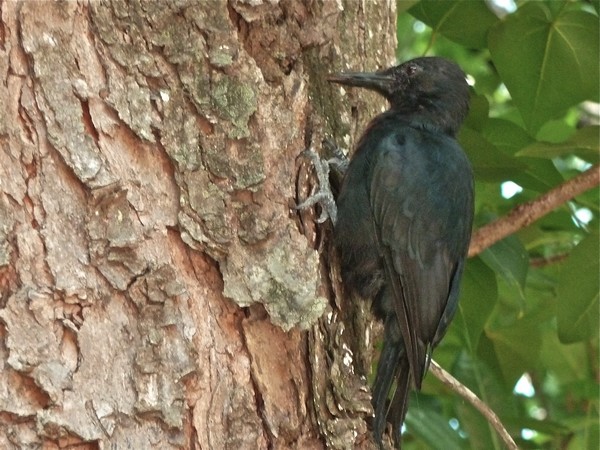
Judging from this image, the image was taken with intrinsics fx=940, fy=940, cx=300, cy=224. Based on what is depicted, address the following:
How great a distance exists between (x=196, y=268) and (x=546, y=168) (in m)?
1.64

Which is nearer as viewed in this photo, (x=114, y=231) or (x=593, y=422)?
(x=114, y=231)

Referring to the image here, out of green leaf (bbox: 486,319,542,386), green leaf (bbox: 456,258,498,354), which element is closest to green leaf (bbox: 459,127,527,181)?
green leaf (bbox: 456,258,498,354)

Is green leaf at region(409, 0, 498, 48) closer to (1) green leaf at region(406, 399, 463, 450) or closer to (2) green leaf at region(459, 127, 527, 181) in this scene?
(2) green leaf at region(459, 127, 527, 181)

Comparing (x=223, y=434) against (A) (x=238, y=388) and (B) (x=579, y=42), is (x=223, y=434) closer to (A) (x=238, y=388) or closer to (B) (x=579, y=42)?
(A) (x=238, y=388)

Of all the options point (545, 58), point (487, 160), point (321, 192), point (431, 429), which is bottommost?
point (431, 429)

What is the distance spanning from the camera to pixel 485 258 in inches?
138

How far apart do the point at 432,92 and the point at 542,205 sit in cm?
82

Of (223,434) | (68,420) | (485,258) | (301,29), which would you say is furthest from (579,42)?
(68,420)

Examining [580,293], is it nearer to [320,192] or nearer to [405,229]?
[405,229]

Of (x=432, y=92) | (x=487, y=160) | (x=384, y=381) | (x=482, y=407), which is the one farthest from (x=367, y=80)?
(x=482, y=407)

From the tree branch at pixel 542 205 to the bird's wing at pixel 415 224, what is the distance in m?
0.15

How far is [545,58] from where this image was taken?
3.46 m

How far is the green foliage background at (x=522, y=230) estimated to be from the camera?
343 centimetres

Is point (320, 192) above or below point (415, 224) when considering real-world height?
below
